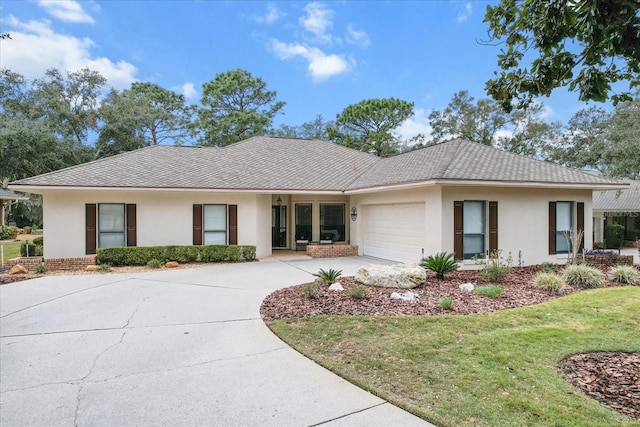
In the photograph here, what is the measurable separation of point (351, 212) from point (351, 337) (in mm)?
11515

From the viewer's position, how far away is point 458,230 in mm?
11359

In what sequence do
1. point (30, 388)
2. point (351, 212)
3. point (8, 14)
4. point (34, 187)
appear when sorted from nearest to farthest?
point (30, 388) → point (8, 14) → point (34, 187) → point (351, 212)

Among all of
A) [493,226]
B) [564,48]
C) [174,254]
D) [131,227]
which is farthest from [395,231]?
[564,48]

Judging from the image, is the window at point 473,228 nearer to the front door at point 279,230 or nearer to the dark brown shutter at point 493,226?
the dark brown shutter at point 493,226

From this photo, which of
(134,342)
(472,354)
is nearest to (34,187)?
(134,342)

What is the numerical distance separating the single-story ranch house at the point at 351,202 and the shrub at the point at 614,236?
446 inches

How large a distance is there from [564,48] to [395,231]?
32.6ft

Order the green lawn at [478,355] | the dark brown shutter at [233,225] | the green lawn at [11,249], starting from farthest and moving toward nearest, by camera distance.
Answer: the green lawn at [11,249], the dark brown shutter at [233,225], the green lawn at [478,355]

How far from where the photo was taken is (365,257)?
49.3 ft

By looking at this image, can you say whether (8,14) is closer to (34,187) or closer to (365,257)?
(34,187)

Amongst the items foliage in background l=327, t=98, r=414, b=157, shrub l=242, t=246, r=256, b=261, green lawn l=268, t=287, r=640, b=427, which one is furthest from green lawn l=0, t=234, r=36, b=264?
foliage in background l=327, t=98, r=414, b=157

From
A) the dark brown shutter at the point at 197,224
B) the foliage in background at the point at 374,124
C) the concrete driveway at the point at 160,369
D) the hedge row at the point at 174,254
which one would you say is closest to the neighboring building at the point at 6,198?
the hedge row at the point at 174,254

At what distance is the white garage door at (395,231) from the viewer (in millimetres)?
12289

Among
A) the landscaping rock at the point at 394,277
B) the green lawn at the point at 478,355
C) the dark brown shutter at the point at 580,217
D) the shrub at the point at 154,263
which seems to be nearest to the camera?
the green lawn at the point at 478,355
